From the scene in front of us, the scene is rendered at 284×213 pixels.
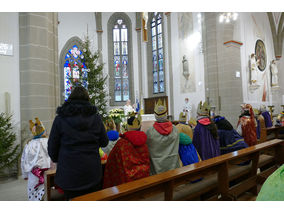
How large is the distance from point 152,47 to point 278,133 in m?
9.45

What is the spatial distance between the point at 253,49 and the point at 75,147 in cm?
1186

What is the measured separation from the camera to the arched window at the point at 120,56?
636 inches

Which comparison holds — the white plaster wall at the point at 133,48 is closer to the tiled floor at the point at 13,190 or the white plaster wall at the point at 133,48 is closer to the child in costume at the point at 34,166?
the tiled floor at the point at 13,190

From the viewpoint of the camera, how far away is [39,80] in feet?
18.5

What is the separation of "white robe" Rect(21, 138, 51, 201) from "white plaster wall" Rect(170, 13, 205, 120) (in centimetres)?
883

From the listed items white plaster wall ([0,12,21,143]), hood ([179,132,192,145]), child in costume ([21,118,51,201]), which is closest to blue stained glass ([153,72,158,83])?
white plaster wall ([0,12,21,143])

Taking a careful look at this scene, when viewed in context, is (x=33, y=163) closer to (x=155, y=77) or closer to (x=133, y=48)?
(x=155, y=77)

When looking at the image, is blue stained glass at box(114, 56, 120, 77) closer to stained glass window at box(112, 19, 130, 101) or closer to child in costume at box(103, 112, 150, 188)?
stained glass window at box(112, 19, 130, 101)

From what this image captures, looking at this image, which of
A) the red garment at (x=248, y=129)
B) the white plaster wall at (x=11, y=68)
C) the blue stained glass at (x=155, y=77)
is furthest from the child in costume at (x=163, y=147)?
the blue stained glass at (x=155, y=77)

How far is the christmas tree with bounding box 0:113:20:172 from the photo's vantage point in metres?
4.96

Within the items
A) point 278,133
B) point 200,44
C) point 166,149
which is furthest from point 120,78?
point 166,149

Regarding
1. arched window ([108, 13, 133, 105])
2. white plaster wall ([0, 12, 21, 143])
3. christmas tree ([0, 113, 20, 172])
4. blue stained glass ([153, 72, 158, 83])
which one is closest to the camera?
christmas tree ([0, 113, 20, 172])

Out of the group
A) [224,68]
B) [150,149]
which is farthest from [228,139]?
[224,68]

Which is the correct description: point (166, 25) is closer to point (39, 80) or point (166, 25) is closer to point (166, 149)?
point (39, 80)
